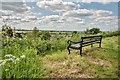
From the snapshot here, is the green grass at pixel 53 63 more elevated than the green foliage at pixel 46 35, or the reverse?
the green foliage at pixel 46 35

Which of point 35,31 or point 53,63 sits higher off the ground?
point 35,31

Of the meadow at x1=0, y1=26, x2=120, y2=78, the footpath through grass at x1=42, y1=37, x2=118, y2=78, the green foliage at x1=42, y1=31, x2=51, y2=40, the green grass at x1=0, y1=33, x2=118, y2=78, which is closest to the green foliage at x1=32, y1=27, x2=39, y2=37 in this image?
the green foliage at x1=42, y1=31, x2=51, y2=40

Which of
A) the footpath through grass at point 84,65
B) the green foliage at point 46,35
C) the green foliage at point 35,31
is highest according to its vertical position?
the green foliage at point 35,31

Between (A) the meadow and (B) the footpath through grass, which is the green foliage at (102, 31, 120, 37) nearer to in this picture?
(A) the meadow

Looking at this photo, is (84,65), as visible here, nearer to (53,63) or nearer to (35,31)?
(53,63)

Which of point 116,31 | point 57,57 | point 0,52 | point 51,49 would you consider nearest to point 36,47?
point 51,49

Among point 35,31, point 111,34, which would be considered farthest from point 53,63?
point 111,34

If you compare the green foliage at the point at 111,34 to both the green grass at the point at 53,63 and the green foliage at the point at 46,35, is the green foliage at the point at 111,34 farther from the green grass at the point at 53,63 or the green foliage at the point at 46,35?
the green grass at the point at 53,63

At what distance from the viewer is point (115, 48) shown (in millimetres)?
11359

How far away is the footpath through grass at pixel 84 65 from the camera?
7605 mm

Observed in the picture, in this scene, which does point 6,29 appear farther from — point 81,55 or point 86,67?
point 86,67

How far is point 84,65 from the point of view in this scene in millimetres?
8203

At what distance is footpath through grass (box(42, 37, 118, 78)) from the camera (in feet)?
25.0

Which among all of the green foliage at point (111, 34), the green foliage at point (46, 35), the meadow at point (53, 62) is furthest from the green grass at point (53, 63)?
the green foliage at point (111, 34)
